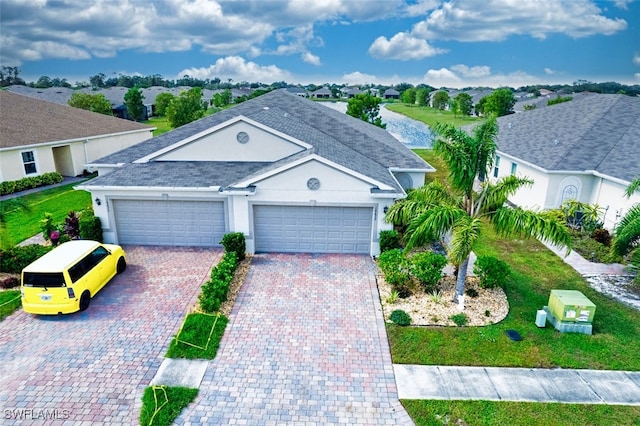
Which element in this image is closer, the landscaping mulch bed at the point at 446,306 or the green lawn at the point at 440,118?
the landscaping mulch bed at the point at 446,306

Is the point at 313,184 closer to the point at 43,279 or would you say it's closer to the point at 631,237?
the point at 43,279

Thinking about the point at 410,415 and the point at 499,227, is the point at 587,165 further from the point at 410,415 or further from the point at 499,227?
the point at 410,415

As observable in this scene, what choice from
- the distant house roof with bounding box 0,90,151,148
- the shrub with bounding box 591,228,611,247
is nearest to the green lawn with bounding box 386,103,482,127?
the shrub with bounding box 591,228,611,247

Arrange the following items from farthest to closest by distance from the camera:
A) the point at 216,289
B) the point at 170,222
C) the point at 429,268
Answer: the point at 170,222, the point at 429,268, the point at 216,289

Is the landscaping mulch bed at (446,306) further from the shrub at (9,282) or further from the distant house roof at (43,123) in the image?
the distant house roof at (43,123)

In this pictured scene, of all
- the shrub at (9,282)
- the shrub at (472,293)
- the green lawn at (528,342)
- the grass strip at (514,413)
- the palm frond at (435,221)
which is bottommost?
the grass strip at (514,413)

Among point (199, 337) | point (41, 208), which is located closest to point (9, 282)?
point (199, 337)

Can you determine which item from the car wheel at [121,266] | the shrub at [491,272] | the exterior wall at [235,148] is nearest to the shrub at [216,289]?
the car wheel at [121,266]
